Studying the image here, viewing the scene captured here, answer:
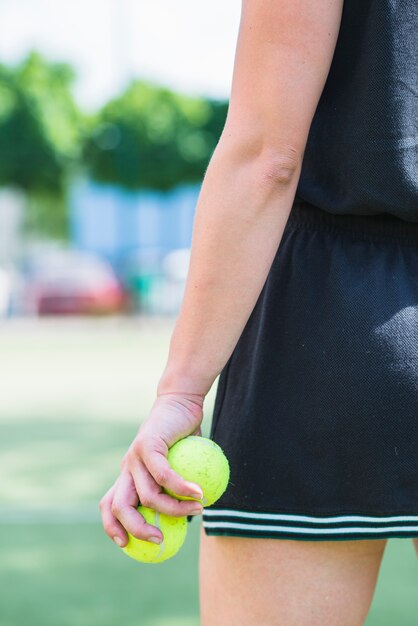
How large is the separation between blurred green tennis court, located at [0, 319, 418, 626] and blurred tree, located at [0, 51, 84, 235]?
53.2ft

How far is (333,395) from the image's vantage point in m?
1.21

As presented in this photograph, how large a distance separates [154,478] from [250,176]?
1.23 ft

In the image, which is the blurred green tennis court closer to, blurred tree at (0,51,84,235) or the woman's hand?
the woman's hand

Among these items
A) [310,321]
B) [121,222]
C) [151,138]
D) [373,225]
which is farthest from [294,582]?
[121,222]

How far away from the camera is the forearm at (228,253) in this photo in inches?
46.6

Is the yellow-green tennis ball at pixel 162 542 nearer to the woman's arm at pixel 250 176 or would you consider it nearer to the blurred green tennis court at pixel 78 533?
the woman's arm at pixel 250 176

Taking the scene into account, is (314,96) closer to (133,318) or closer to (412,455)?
(412,455)

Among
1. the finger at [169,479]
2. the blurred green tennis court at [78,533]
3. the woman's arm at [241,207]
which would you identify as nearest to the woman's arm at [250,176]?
the woman's arm at [241,207]

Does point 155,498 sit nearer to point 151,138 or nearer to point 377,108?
point 377,108

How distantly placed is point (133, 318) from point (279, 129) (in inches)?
713

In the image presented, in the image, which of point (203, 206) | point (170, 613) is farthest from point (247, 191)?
point (170, 613)

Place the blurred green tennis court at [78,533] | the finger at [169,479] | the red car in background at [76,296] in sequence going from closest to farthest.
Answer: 1. the finger at [169,479]
2. the blurred green tennis court at [78,533]
3. the red car in background at [76,296]

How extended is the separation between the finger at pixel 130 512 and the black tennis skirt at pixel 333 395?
163 millimetres

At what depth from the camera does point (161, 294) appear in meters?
20.2
